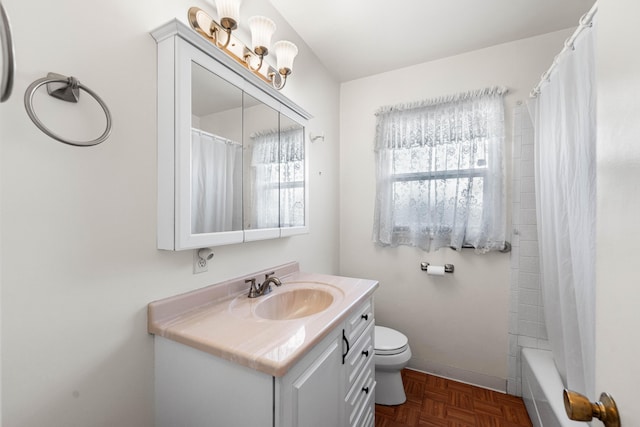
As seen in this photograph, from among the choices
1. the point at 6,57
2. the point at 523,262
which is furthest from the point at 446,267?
the point at 6,57

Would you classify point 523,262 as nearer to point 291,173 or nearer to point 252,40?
point 291,173

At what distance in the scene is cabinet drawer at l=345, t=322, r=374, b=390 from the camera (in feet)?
3.73

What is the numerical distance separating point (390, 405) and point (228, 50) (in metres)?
2.32

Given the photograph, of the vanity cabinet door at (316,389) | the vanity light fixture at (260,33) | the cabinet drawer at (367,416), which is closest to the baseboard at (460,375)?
the cabinet drawer at (367,416)

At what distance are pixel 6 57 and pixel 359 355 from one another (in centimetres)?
→ 143

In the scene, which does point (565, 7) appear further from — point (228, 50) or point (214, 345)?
point (214, 345)

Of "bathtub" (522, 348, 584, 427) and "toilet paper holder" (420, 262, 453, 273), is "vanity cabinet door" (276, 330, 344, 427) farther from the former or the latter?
"toilet paper holder" (420, 262, 453, 273)

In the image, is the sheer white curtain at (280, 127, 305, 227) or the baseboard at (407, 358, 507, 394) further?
the baseboard at (407, 358, 507, 394)

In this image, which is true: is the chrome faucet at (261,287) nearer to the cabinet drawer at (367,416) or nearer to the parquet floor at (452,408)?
the cabinet drawer at (367,416)

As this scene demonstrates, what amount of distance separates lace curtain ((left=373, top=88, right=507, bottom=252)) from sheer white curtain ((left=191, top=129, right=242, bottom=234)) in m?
1.33

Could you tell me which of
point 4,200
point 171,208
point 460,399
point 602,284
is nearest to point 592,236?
point 602,284

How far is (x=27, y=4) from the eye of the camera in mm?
675

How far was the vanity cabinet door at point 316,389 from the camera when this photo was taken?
741mm

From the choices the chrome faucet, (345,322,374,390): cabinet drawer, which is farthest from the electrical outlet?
Result: (345,322,374,390): cabinet drawer
